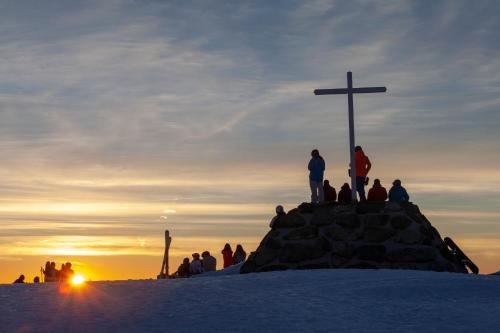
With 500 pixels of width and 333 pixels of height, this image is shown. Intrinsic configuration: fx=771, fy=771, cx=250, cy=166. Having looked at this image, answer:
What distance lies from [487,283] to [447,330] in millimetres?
3361

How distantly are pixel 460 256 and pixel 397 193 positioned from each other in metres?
2.55

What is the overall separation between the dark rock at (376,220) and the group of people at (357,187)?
31.0 inches

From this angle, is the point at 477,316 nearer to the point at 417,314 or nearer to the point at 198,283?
the point at 417,314

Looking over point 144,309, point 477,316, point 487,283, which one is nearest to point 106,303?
point 144,309

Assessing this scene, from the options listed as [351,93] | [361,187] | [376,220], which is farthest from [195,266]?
[351,93]

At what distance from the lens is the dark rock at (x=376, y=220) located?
61.1 ft

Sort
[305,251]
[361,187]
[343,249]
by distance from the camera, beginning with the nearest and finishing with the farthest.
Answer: [343,249]
[305,251]
[361,187]

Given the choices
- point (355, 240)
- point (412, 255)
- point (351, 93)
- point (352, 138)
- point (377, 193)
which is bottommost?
point (412, 255)

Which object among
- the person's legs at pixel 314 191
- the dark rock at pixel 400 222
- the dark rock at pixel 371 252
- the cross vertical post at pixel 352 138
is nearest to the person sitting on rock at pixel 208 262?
the person's legs at pixel 314 191

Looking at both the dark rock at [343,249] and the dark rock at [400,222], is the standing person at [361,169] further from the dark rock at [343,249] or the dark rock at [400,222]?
the dark rock at [343,249]

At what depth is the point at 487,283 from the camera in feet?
36.7

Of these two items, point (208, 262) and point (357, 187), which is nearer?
point (357, 187)

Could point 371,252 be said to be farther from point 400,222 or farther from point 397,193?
point 397,193

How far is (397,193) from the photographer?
66.5 feet
